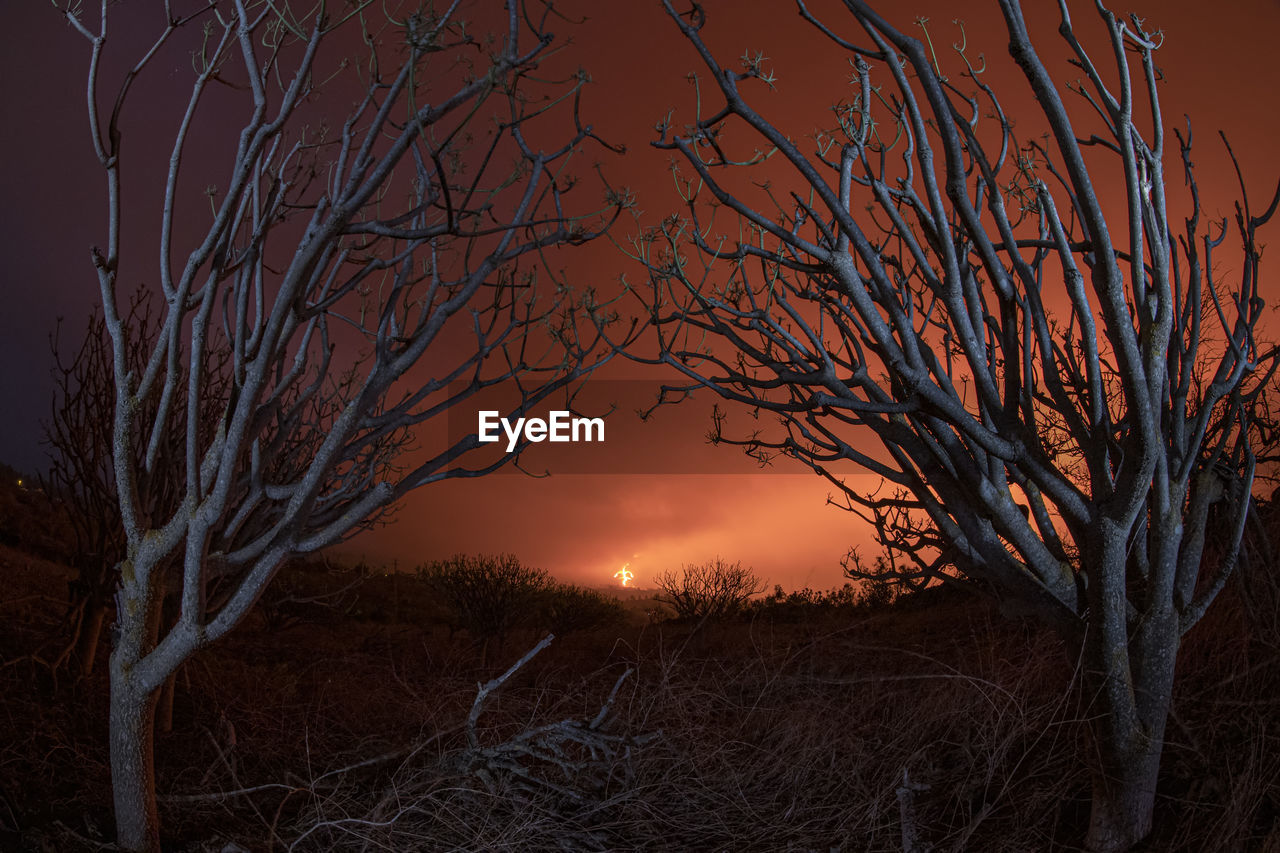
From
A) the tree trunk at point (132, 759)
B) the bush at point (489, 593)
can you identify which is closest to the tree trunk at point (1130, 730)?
the tree trunk at point (132, 759)

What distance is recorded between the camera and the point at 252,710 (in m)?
6.85

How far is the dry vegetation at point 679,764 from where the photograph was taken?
14.3 feet

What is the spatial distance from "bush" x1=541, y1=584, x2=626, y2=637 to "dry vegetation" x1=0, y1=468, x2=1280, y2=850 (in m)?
11.3

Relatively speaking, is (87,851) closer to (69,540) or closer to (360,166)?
(360,166)

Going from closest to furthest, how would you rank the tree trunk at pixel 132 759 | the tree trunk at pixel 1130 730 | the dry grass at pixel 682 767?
the tree trunk at pixel 1130 730
the tree trunk at pixel 132 759
the dry grass at pixel 682 767

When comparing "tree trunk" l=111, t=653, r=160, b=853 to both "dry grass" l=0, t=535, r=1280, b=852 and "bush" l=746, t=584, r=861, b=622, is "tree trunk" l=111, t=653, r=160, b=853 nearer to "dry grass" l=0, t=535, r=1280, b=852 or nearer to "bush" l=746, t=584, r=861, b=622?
"dry grass" l=0, t=535, r=1280, b=852

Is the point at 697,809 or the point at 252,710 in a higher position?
the point at 252,710

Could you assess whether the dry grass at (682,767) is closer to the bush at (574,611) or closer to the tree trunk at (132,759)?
the tree trunk at (132,759)

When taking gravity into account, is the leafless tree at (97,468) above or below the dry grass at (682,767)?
above

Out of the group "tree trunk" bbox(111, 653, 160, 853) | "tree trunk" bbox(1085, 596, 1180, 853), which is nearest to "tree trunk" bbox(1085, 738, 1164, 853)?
"tree trunk" bbox(1085, 596, 1180, 853)

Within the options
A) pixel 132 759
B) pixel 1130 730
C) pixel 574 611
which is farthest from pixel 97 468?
pixel 574 611

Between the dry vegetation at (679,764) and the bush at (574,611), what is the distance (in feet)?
37.1

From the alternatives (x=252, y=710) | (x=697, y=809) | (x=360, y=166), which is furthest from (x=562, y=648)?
(x=360, y=166)

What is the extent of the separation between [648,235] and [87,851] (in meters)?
5.11
